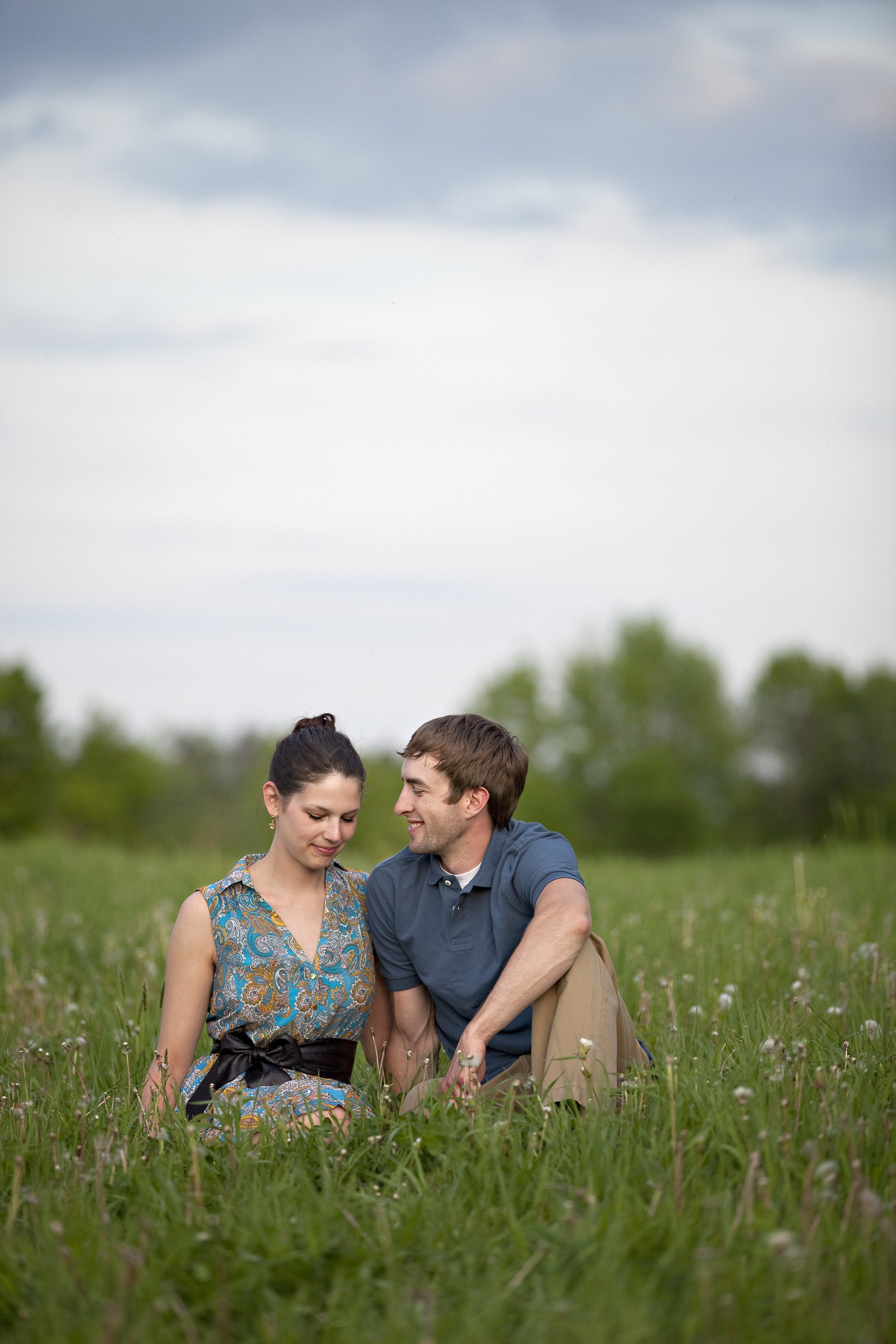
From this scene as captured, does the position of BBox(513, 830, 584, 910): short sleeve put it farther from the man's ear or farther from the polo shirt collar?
the man's ear

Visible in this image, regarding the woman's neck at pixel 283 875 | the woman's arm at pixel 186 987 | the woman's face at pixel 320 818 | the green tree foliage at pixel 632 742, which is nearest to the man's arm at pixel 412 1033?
the woman's neck at pixel 283 875

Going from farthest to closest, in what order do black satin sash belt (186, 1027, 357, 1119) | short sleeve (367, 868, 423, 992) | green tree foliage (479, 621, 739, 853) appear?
green tree foliage (479, 621, 739, 853) < short sleeve (367, 868, 423, 992) < black satin sash belt (186, 1027, 357, 1119)

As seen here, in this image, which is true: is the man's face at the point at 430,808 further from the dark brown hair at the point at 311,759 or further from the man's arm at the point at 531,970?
the man's arm at the point at 531,970

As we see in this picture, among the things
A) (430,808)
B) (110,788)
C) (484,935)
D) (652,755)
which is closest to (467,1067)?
(484,935)

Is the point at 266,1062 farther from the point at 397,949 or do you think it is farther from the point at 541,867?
the point at 541,867

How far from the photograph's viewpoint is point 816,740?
4919 cm

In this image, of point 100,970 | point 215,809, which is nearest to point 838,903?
point 100,970

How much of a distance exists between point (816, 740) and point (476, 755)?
47.0 metres

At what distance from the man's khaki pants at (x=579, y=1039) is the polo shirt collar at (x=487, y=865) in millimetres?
521

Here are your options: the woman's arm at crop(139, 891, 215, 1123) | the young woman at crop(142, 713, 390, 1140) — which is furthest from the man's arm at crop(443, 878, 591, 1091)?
the woman's arm at crop(139, 891, 215, 1123)

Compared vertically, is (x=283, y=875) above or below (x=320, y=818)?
below

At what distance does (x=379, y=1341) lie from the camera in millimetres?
2699

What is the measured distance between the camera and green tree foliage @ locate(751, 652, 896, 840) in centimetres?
4794

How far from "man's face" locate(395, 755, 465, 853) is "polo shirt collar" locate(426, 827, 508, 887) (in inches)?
6.4
